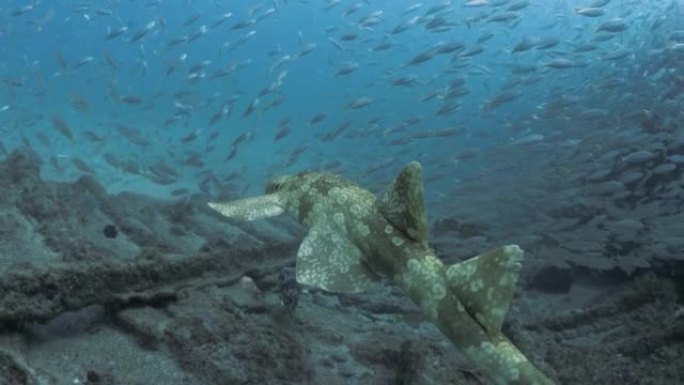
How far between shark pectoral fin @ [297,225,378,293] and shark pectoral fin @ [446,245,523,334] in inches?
31.0

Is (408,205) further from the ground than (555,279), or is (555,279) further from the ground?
(408,205)

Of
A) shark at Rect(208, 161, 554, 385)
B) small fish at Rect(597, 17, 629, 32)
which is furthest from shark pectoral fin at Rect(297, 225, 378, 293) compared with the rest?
small fish at Rect(597, 17, 629, 32)

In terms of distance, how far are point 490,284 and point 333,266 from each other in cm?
121

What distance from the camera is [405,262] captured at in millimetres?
3855

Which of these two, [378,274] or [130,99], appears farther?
[130,99]

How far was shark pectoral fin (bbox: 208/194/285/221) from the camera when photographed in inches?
189

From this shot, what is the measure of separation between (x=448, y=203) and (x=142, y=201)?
6878 millimetres

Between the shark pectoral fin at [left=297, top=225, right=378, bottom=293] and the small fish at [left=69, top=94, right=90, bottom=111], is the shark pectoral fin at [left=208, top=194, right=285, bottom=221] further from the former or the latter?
the small fish at [left=69, top=94, right=90, bottom=111]

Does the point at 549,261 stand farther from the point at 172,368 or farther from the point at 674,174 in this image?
the point at 172,368

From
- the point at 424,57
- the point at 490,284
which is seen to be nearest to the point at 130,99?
the point at 424,57

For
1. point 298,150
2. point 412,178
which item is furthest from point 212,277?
point 298,150

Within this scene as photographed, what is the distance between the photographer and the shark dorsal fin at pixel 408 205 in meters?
3.80

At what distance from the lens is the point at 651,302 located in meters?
7.68

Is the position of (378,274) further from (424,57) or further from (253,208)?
(424,57)
